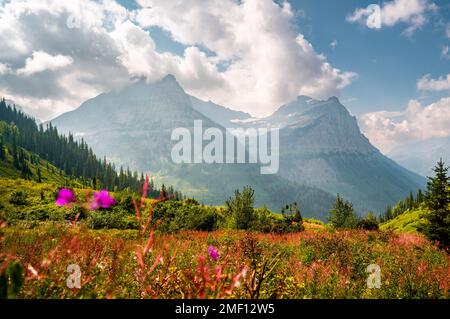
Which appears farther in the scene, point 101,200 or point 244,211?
point 244,211

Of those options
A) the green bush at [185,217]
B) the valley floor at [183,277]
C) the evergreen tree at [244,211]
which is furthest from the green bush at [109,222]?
the valley floor at [183,277]

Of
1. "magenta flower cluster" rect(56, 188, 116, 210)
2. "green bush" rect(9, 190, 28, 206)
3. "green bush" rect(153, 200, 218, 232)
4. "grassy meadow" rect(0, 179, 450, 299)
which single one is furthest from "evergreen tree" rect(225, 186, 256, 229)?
"magenta flower cluster" rect(56, 188, 116, 210)

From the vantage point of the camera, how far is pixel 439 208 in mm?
14695

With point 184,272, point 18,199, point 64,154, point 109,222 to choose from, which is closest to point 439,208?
point 184,272

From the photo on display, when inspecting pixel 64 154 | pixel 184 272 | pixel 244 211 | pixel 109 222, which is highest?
pixel 64 154

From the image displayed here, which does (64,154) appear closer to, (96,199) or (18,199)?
(18,199)

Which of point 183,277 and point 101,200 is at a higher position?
point 101,200

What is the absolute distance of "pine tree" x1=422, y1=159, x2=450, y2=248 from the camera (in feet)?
46.7

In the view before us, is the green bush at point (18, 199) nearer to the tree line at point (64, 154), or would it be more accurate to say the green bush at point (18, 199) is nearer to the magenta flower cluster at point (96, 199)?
the magenta flower cluster at point (96, 199)
